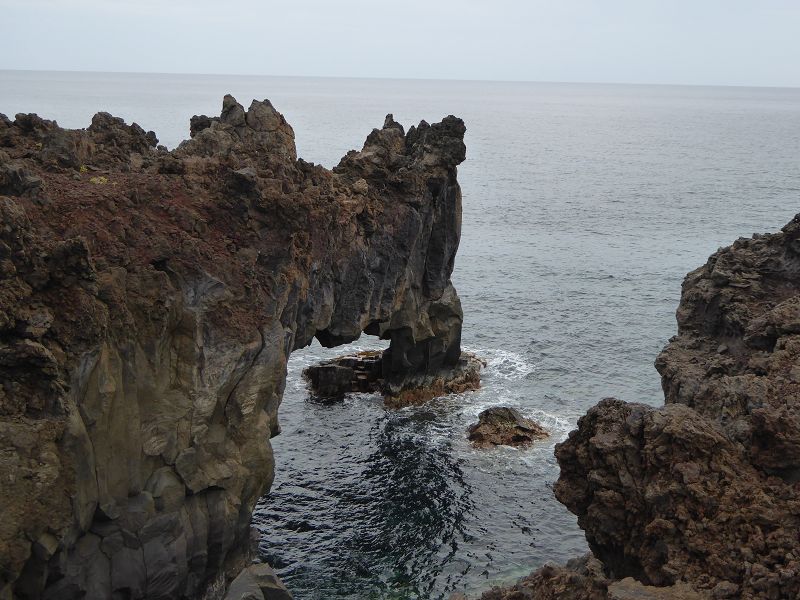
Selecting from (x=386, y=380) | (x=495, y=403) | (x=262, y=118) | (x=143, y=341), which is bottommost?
(x=495, y=403)

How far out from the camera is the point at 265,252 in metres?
33.5

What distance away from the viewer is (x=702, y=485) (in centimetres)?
2084

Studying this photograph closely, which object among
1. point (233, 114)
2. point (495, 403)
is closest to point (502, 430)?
point (495, 403)

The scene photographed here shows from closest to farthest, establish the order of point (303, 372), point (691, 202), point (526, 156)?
point (303, 372)
point (691, 202)
point (526, 156)

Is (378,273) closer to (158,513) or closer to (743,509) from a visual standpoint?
(158,513)

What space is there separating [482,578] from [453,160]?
24521 mm

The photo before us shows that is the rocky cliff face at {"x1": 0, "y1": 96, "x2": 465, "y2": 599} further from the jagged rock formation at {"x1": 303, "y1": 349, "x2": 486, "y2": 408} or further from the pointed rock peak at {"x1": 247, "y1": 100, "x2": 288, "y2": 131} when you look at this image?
the jagged rock formation at {"x1": 303, "y1": 349, "x2": 486, "y2": 408}

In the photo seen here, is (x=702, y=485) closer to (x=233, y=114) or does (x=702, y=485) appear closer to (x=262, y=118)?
(x=262, y=118)

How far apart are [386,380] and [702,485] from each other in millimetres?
37066

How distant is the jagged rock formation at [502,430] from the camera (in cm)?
4922

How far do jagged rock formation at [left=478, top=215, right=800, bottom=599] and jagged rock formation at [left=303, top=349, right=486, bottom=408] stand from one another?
99.5ft

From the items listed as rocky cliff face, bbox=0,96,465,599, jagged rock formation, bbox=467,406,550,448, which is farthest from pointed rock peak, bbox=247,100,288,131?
jagged rock formation, bbox=467,406,550,448


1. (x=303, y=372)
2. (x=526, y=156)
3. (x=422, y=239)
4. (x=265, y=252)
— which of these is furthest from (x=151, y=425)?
(x=526, y=156)

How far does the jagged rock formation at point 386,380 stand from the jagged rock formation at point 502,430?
19.8ft
